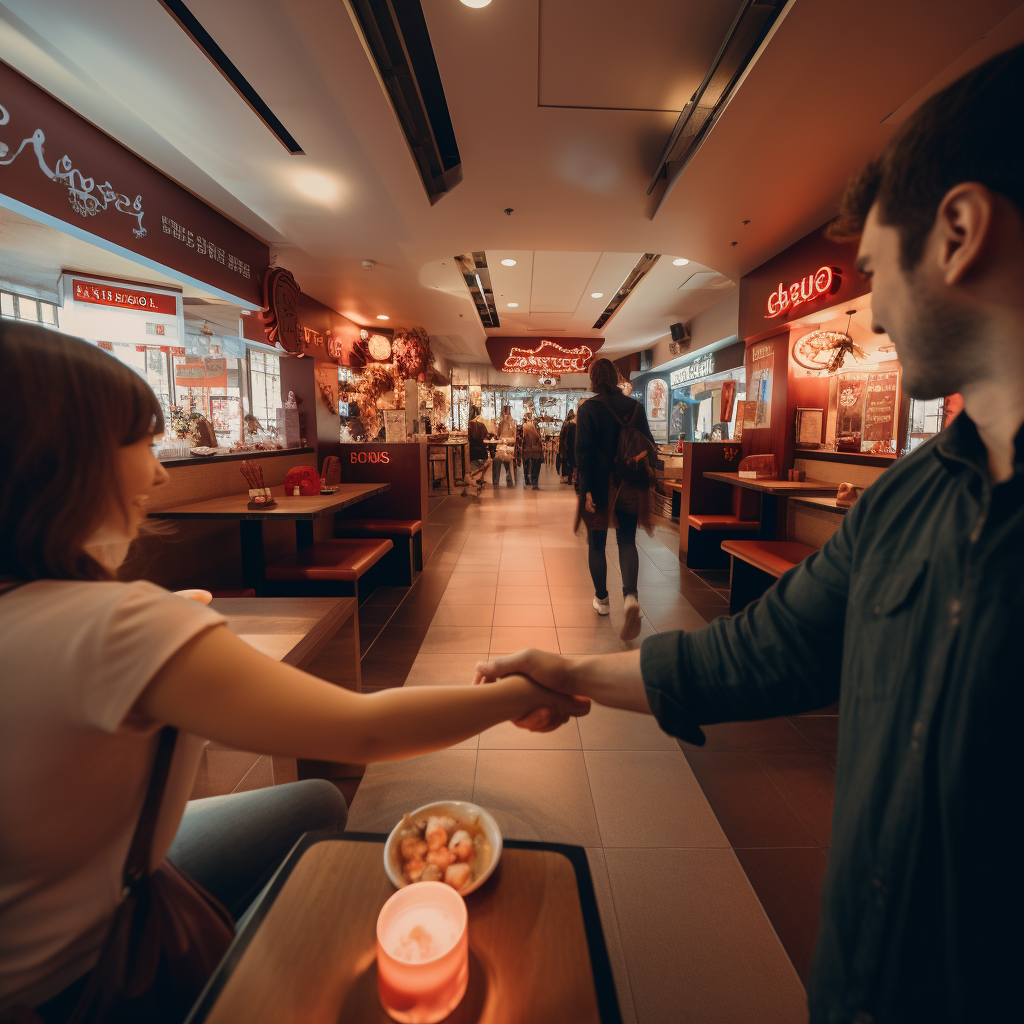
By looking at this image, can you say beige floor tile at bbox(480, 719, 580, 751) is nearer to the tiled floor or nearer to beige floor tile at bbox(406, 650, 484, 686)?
the tiled floor

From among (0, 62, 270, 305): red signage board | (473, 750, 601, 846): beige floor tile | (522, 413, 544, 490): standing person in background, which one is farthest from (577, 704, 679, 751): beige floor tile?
(522, 413, 544, 490): standing person in background

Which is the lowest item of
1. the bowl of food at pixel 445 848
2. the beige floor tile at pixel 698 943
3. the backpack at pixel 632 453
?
the beige floor tile at pixel 698 943

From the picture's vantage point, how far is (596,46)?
8.68 feet

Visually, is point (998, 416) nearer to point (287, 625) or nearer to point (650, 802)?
point (287, 625)

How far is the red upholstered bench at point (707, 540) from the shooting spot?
18.0 feet

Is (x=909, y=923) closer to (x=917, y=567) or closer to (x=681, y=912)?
(x=917, y=567)

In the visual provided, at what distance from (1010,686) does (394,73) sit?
12.0 ft

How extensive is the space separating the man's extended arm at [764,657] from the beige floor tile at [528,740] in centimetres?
163

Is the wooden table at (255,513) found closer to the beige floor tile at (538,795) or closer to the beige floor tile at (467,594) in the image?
the beige floor tile at (467,594)

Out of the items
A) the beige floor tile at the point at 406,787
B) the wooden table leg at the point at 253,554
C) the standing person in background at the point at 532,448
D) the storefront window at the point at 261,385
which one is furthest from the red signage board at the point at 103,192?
the standing person in background at the point at 532,448

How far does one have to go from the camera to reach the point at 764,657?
94cm

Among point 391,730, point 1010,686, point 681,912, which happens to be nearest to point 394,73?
point 391,730

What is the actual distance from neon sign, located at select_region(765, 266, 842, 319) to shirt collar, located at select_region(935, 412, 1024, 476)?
4.47 metres

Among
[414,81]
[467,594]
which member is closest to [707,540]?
[467,594]
